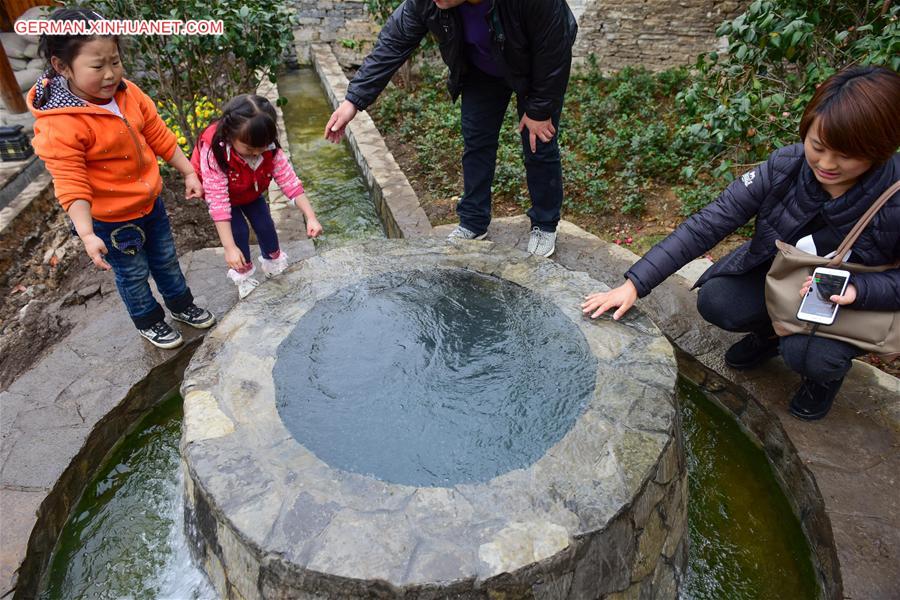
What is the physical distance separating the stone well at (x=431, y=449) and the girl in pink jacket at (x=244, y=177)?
573 mm

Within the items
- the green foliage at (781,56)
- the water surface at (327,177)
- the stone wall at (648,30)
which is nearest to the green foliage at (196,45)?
the water surface at (327,177)

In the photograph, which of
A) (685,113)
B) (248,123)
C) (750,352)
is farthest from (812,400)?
(685,113)

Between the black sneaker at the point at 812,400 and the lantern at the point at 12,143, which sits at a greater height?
the black sneaker at the point at 812,400

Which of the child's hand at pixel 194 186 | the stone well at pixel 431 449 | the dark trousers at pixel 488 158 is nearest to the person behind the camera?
the stone well at pixel 431 449

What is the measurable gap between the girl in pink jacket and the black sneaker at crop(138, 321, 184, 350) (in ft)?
1.33

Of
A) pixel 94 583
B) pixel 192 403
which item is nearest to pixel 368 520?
pixel 192 403

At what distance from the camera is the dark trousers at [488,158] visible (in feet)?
10.6

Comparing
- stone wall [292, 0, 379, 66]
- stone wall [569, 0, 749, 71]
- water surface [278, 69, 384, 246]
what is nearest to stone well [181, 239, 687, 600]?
water surface [278, 69, 384, 246]

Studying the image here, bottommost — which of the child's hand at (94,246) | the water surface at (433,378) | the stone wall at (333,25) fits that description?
the stone wall at (333,25)

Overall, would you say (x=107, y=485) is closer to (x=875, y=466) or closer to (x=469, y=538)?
(x=469, y=538)

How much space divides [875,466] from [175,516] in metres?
2.84

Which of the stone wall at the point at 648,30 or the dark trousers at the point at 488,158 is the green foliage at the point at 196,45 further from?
the stone wall at the point at 648,30

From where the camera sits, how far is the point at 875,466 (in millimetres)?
2289

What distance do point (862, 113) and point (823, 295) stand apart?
689 mm
